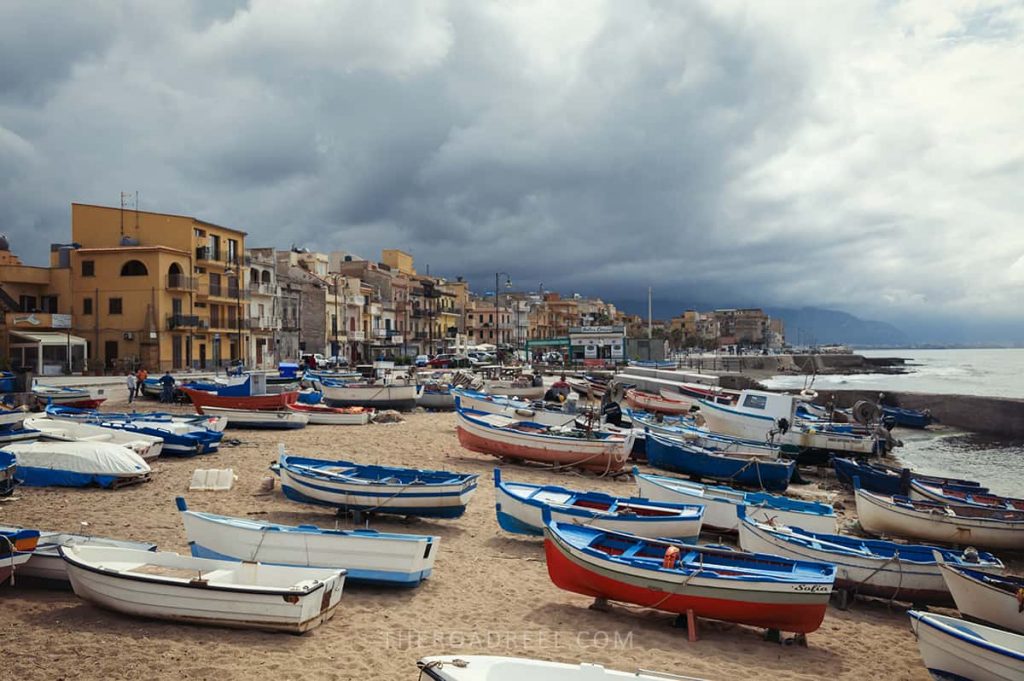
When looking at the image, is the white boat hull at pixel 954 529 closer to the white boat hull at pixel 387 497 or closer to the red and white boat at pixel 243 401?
the white boat hull at pixel 387 497

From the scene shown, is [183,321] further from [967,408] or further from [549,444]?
[967,408]

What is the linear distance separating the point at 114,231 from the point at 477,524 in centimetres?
4990

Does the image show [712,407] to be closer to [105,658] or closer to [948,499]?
[948,499]

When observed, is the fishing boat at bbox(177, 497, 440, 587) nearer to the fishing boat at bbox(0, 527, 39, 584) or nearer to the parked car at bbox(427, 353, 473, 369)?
the fishing boat at bbox(0, 527, 39, 584)

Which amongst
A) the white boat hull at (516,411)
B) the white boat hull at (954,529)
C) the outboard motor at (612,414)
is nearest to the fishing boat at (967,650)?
the white boat hull at (954,529)

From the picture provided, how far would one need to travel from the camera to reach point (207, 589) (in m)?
9.14

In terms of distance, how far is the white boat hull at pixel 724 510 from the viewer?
14.6 metres

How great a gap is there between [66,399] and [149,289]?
73.0 ft

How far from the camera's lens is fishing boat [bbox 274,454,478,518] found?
1432 centimetres

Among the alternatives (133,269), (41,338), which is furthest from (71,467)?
(133,269)

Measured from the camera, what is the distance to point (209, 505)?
15.5 m

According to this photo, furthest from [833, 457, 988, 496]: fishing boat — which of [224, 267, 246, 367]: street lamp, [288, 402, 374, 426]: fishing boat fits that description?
[224, 267, 246, 367]: street lamp

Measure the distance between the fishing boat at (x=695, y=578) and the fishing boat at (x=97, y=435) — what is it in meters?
13.2

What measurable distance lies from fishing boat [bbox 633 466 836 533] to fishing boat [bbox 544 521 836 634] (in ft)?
11.7
